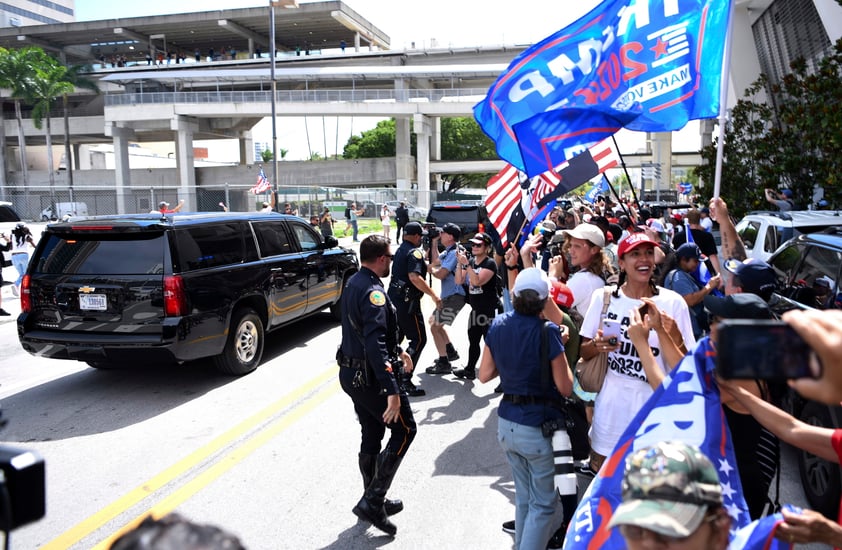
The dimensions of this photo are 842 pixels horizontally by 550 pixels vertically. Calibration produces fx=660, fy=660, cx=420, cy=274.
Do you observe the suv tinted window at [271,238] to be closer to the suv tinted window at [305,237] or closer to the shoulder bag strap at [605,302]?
the suv tinted window at [305,237]

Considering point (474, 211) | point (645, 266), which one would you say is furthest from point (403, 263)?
point (474, 211)

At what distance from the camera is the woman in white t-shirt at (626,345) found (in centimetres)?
357

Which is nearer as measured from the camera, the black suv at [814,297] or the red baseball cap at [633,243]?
the red baseball cap at [633,243]

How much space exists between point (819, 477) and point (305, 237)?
7317 mm

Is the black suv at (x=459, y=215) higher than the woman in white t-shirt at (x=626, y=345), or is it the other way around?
the black suv at (x=459, y=215)

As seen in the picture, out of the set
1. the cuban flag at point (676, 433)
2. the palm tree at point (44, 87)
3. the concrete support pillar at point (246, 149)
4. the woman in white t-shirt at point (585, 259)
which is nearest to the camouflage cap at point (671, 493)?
the cuban flag at point (676, 433)

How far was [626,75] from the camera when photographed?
21.6 feet

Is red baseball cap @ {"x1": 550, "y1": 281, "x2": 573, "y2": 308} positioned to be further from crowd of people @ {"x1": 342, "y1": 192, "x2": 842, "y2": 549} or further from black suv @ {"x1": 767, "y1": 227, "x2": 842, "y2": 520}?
black suv @ {"x1": 767, "y1": 227, "x2": 842, "y2": 520}

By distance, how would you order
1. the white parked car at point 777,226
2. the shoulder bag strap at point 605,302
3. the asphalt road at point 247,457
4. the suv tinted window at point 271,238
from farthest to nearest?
the white parked car at point 777,226 < the suv tinted window at point 271,238 < the asphalt road at point 247,457 < the shoulder bag strap at point 605,302

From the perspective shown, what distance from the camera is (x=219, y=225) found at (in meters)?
7.71

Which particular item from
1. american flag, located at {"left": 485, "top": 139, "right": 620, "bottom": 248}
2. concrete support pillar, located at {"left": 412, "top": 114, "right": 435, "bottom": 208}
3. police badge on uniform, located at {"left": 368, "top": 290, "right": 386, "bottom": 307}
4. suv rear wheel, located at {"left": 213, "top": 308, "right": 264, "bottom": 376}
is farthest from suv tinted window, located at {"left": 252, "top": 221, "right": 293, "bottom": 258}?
concrete support pillar, located at {"left": 412, "top": 114, "right": 435, "bottom": 208}

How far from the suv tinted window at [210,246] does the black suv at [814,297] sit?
5628 mm

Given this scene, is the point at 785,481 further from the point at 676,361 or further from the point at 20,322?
the point at 20,322

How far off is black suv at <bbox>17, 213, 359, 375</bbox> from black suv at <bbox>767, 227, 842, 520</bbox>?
5.50m
